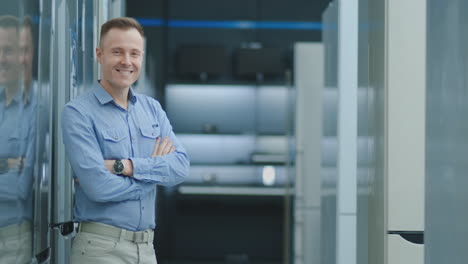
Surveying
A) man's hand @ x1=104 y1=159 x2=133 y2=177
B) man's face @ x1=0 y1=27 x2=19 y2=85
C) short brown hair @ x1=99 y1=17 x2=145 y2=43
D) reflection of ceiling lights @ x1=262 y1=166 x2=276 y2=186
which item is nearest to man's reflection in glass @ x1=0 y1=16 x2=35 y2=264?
man's face @ x1=0 y1=27 x2=19 y2=85

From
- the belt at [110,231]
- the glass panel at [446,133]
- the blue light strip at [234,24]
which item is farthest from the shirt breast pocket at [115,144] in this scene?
the blue light strip at [234,24]

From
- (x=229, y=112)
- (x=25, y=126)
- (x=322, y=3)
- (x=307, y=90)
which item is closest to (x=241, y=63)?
(x=229, y=112)

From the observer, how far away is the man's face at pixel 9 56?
203cm

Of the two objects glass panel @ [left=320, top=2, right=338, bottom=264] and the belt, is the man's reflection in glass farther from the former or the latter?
glass panel @ [left=320, top=2, right=338, bottom=264]

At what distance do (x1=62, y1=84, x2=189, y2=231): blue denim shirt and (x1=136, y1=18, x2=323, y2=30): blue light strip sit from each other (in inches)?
245

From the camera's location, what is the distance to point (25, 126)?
2307mm

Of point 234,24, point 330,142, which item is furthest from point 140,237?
point 234,24

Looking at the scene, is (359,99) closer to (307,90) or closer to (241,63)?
(307,90)

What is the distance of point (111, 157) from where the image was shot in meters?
2.69

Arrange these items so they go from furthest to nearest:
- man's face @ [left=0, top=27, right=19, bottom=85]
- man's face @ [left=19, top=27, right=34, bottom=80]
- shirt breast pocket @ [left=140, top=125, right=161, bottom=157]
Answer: shirt breast pocket @ [left=140, top=125, right=161, bottom=157]
man's face @ [left=19, top=27, right=34, bottom=80]
man's face @ [left=0, top=27, right=19, bottom=85]

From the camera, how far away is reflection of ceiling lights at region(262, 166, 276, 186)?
8.41m

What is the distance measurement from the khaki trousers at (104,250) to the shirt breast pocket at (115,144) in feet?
0.93

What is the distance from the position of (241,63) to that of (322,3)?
1.18 m

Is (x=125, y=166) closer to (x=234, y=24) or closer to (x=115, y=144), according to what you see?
(x=115, y=144)
